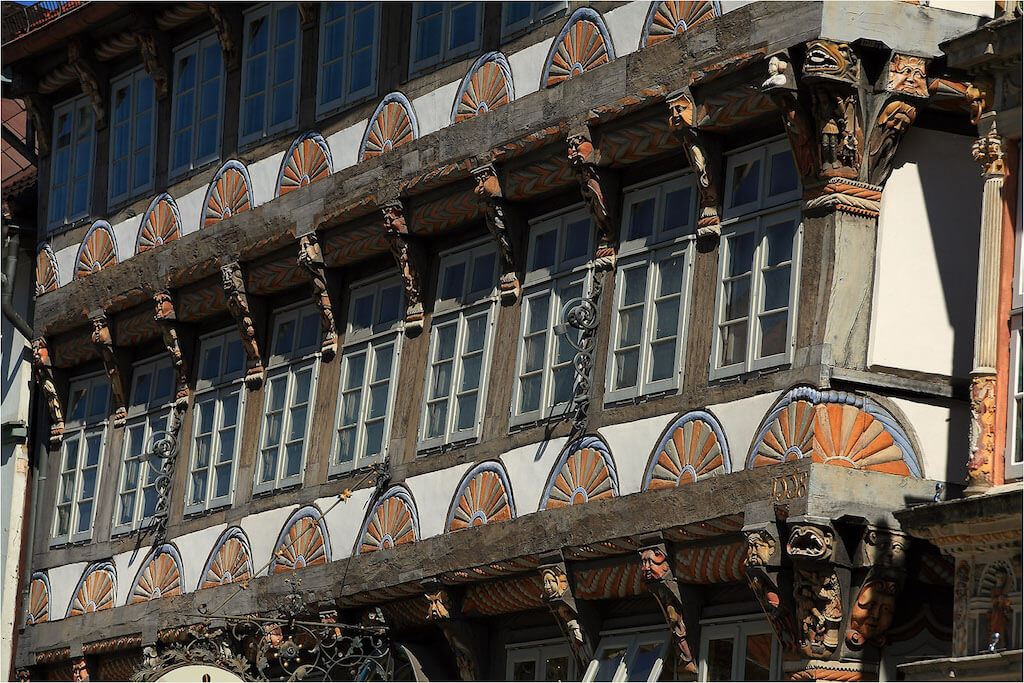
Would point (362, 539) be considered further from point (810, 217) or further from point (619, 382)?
point (810, 217)

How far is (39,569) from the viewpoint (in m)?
27.7

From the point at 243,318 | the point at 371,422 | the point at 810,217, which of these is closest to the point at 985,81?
the point at 810,217

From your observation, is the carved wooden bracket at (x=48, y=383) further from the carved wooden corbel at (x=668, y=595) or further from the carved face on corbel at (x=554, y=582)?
the carved wooden corbel at (x=668, y=595)

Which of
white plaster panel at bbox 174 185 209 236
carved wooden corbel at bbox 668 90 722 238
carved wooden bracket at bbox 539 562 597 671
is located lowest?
carved wooden bracket at bbox 539 562 597 671

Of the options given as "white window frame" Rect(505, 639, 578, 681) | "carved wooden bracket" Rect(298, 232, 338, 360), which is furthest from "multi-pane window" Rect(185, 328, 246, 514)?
"white window frame" Rect(505, 639, 578, 681)

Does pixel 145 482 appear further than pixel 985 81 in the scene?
Yes

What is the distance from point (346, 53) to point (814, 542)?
8.59m

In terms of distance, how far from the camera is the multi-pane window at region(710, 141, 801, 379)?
1812cm

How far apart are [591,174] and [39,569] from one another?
10.4 m

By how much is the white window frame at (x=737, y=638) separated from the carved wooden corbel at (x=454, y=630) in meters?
2.83

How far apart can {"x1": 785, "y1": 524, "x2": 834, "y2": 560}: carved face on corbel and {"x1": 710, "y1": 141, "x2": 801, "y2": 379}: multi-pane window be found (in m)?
1.34

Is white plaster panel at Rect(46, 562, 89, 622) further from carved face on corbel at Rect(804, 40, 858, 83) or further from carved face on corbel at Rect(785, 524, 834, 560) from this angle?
carved face on corbel at Rect(804, 40, 858, 83)

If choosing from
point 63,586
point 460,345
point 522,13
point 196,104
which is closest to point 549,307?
point 460,345

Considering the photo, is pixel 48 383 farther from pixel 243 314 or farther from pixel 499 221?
pixel 499 221
